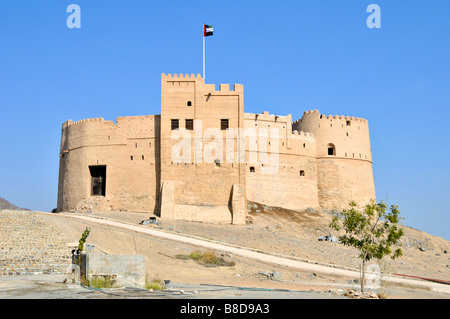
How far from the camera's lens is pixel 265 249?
26.4 m

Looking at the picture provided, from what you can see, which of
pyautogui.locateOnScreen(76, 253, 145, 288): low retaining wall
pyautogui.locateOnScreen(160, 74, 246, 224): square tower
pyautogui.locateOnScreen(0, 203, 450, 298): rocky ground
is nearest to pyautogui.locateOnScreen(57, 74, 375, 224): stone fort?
pyautogui.locateOnScreen(160, 74, 246, 224): square tower

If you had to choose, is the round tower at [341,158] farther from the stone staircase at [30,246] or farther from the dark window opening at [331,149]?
the stone staircase at [30,246]

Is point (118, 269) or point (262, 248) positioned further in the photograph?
point (262, 248)

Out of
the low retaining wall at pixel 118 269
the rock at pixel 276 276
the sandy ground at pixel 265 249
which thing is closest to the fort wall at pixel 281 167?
the sandy ground at pixel 265 249

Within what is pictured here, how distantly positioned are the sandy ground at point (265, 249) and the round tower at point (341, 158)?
293 cm

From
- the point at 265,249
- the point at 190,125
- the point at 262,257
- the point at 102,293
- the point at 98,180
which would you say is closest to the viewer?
the point at 102,293

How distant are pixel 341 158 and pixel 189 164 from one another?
1305 centimetres

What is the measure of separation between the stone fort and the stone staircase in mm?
9863

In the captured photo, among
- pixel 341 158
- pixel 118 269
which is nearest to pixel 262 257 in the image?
pixel 118 269

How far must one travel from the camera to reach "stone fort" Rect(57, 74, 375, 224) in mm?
32375

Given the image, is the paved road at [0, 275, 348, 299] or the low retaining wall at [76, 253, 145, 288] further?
the low retaining wall at [76, 253, 145, 288]

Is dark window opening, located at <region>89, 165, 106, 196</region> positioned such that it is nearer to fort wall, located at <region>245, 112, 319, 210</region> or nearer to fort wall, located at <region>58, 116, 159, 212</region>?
fort wall, located at <region>58, 116, 159, 212</region>

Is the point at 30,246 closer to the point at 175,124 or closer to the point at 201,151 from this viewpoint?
the point at 201,151

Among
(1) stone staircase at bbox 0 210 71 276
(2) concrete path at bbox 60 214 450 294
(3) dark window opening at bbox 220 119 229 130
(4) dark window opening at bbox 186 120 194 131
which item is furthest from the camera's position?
(3) dark window opening at bbox 220 119 229 130
